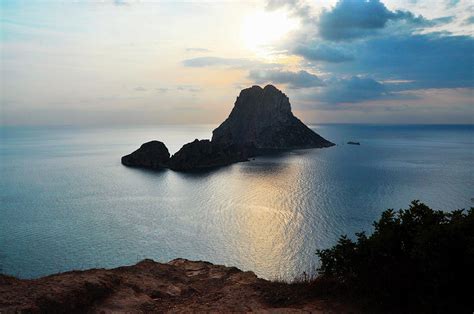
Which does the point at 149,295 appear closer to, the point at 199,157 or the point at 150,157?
the point at 199,157

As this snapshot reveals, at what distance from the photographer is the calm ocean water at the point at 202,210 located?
6116cm

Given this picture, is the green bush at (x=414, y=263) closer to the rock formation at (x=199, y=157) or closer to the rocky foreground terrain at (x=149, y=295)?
the rocky foreground terrain at (x=149, y=295)

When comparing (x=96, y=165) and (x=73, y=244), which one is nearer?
(x=73, y=244)

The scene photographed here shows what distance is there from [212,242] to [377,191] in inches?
2633

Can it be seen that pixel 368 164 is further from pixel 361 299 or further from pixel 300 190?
pixel 361 299

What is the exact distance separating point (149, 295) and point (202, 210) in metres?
75.7

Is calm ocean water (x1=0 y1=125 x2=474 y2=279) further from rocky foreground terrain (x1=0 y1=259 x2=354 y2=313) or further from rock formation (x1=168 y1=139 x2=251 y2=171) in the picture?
rocky foreground terrain (x1=0 y1=259 x2=354 y2=313)

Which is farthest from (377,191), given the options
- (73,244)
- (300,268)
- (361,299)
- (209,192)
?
(361,299)

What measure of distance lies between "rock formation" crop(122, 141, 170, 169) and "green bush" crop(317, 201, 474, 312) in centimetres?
16409

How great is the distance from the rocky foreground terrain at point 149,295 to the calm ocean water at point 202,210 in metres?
32.6

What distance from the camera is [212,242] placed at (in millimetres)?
68625

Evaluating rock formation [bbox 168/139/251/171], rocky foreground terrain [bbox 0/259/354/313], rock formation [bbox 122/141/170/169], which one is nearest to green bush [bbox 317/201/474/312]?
rocky foreground terrain [bbox 0/259/354/313]

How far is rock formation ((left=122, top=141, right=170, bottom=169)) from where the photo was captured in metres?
176

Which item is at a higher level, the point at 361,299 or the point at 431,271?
the point at 431,271
